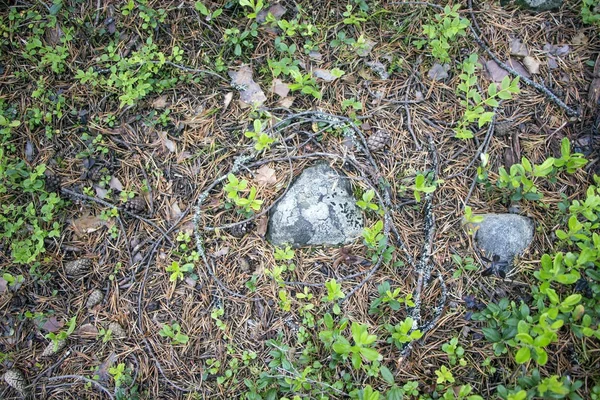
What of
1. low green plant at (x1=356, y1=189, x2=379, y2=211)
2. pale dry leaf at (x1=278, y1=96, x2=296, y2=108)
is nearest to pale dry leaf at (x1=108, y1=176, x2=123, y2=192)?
pale dry leaf at (x1=278, y1=96, x2=296, y2=108)

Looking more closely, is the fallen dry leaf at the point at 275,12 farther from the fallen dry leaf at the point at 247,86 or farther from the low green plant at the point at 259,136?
the low green plant at the point at 259,136

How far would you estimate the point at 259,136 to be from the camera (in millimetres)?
2658

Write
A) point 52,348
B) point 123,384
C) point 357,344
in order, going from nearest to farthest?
1. point 357,344
2. point 123,384
3. point 52,348

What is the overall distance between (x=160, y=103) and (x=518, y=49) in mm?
2451

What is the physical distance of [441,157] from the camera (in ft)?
9.07

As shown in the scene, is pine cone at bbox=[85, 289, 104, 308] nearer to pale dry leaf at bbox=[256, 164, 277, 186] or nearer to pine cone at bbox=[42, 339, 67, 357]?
pine cone at bbox=[42, 339, 67, 357]

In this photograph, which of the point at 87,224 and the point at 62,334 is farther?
the point at 87,224

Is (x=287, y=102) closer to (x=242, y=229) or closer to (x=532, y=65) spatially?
(x=242, y=229)

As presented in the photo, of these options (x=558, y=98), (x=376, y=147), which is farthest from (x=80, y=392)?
(x=558, y=98)

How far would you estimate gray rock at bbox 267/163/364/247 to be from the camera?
2658mm

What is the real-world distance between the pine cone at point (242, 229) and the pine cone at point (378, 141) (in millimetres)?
921

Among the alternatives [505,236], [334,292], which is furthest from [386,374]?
[505,236]

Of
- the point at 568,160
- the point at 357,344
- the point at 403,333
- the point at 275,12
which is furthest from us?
the point at 275,12

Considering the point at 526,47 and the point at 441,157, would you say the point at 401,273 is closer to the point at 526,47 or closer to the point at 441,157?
the point at 441,157
